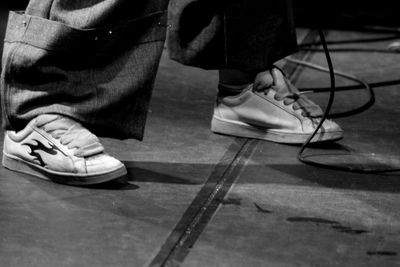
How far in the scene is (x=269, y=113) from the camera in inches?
67.9

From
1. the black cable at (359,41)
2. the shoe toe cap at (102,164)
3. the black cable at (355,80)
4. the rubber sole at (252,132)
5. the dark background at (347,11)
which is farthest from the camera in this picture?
the dark background at (347,11)

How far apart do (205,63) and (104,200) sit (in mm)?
495

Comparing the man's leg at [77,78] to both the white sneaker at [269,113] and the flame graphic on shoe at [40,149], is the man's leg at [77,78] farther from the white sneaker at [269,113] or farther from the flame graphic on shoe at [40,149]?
the white sneaker at [269,113]

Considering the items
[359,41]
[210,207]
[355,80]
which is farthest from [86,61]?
[359,41]

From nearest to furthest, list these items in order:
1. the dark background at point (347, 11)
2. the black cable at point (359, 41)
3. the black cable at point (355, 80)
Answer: the black cable at point (355, 80)
the black cable at point (359, 41)
the dark background at point (347, 11)

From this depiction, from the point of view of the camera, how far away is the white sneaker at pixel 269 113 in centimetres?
170

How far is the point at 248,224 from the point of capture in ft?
4.13

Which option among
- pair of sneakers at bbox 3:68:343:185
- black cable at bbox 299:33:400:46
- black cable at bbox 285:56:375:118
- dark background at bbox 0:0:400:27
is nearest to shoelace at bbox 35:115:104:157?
pair of sneakers at bbox 3:68:343:185

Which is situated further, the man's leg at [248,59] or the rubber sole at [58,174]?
the man's leg at [248,59]

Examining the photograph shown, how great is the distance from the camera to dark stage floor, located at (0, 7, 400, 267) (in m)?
1.14

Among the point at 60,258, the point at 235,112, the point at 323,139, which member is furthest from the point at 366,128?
the point at 60,258

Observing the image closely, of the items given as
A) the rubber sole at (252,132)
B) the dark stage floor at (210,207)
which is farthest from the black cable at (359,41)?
the rubber sole at (252,132)

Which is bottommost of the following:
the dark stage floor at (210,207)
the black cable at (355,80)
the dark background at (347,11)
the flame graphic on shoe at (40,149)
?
the dark background at (347,11)

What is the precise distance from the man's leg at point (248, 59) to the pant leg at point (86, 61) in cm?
29
